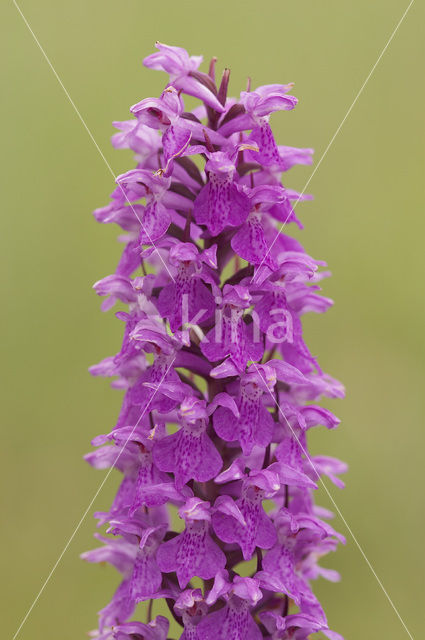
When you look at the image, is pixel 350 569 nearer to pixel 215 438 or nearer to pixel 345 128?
pixel 215 438

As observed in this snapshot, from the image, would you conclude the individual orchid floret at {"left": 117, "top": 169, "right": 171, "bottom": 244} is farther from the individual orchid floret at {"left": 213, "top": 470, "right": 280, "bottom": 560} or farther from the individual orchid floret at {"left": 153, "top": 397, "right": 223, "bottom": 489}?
the individual orchid floret at {"left": 213, "top": 470, "right": 280, "bottom": 560}

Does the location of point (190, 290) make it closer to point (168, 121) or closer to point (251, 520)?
point (168, 121)

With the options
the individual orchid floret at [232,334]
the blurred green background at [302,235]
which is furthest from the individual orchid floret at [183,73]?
the blurred green background at [302,235]

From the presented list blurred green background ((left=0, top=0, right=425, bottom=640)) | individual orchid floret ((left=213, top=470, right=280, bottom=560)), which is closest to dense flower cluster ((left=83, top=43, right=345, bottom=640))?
individual orchid floret ((left=213, top=470, right=280, bottom=560))

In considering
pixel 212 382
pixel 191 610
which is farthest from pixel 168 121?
pixel 191 610

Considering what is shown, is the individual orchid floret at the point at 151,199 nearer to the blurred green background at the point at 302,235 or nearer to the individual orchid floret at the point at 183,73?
the individual orchid floret at the point at 183,73
